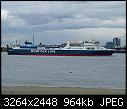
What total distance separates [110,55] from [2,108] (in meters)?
72.3

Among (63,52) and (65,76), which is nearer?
(65,76)

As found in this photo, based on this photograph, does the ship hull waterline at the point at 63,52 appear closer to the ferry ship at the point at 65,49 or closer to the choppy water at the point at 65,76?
the ferry ship at the point at 65,49

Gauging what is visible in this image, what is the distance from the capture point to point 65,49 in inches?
2940

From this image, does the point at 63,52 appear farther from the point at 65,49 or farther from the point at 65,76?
the point at 65,76

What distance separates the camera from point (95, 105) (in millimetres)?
6977

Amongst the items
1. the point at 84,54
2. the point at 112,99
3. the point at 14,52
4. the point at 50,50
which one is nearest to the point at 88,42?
the point at 84,54

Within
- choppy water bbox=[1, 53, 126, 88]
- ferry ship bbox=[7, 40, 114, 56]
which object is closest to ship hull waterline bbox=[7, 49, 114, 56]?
ferry ship bbox=[7, 40, 114, 56]

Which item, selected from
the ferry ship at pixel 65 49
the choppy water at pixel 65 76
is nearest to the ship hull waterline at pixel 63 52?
the ferry ship at pixel 65 49

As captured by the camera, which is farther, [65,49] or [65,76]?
[65,49]

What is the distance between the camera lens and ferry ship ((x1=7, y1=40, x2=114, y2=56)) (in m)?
72.9

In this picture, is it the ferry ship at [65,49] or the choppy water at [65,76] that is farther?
the ferry ship at [65,49]

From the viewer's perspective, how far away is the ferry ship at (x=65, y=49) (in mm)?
72938

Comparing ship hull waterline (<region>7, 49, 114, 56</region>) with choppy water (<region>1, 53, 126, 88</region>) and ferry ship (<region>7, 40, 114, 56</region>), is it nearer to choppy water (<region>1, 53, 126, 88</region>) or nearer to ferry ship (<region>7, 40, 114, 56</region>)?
ferry ship (<region>7, 40, 114, 56</region>)

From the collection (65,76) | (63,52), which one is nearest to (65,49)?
(63,52)
